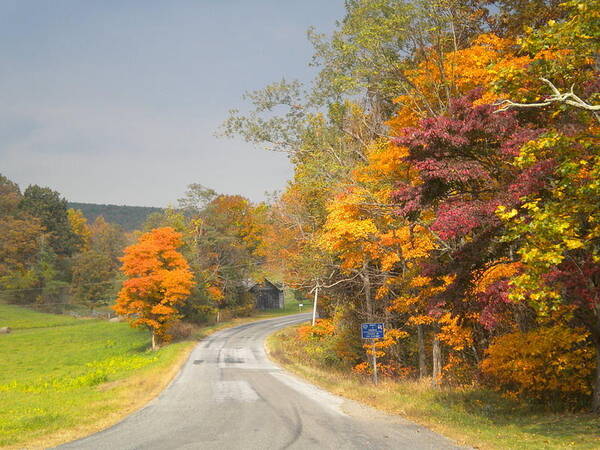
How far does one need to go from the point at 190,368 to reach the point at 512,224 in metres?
21.7

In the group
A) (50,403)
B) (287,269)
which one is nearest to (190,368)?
(50,403)

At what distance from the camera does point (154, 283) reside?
40438mm

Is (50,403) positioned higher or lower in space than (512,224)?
lower

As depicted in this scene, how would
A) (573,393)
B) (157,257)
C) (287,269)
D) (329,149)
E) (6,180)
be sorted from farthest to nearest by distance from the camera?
1. (6,180)
2. (157,257)
3. (287,269)
4. (329,149)
5. (573,393)

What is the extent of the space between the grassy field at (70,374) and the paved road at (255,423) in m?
1.15

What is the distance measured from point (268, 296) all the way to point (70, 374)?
58.0 metres

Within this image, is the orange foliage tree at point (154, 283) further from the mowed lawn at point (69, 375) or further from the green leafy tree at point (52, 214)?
the green leafy tree at point (52, 214)

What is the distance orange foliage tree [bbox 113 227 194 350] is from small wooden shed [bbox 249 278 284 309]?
139ft

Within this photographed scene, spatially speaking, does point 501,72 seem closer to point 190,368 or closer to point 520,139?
point 520,139

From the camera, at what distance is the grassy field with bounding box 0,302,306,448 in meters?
12.6

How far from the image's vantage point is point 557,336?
40.8 feet

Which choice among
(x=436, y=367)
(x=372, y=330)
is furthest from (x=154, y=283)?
(x=436, y=367)

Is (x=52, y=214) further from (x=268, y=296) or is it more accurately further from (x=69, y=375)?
(x=69, y=375)

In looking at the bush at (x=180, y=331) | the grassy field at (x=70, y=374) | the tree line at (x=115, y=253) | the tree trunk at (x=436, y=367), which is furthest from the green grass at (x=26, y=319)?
the tree trunk at (x=436, y=367)
